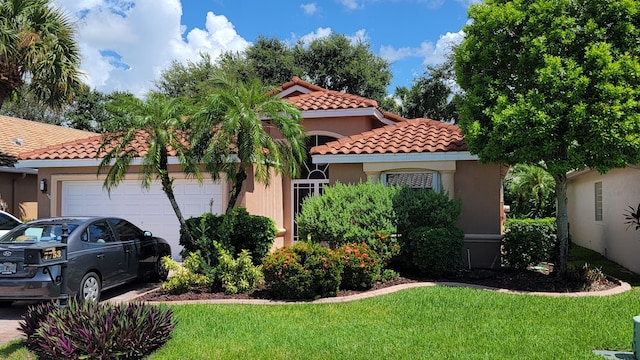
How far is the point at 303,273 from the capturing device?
8.41 metres

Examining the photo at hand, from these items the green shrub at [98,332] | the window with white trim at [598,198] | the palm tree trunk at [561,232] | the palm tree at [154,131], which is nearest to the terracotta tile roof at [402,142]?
the palm tree trunk at [561,232]

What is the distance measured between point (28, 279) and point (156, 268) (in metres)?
3.29

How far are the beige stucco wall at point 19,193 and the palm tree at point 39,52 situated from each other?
3830mm

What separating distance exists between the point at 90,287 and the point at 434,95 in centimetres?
2785

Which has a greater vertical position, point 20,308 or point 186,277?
point 186,277

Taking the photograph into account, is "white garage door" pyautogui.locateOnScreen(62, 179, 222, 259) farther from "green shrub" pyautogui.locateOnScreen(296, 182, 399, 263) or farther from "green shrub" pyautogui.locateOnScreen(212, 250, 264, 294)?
"green shrub" pyautogui.locateOnScreen(212, 250, 264, 294)

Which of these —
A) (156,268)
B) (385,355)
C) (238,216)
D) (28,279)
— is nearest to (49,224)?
(28,279)

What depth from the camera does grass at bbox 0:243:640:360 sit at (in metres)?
5.81

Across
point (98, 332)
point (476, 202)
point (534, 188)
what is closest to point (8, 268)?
point (98, 332)

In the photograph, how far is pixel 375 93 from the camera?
33.7 m

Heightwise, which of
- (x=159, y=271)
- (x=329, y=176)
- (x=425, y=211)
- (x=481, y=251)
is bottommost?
(x=159, y=271)

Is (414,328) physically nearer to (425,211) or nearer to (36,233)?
(425,211)

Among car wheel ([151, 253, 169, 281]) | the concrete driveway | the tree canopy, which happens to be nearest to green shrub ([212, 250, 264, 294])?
the concrete driveway

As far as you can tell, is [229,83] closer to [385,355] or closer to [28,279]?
[28,279]
